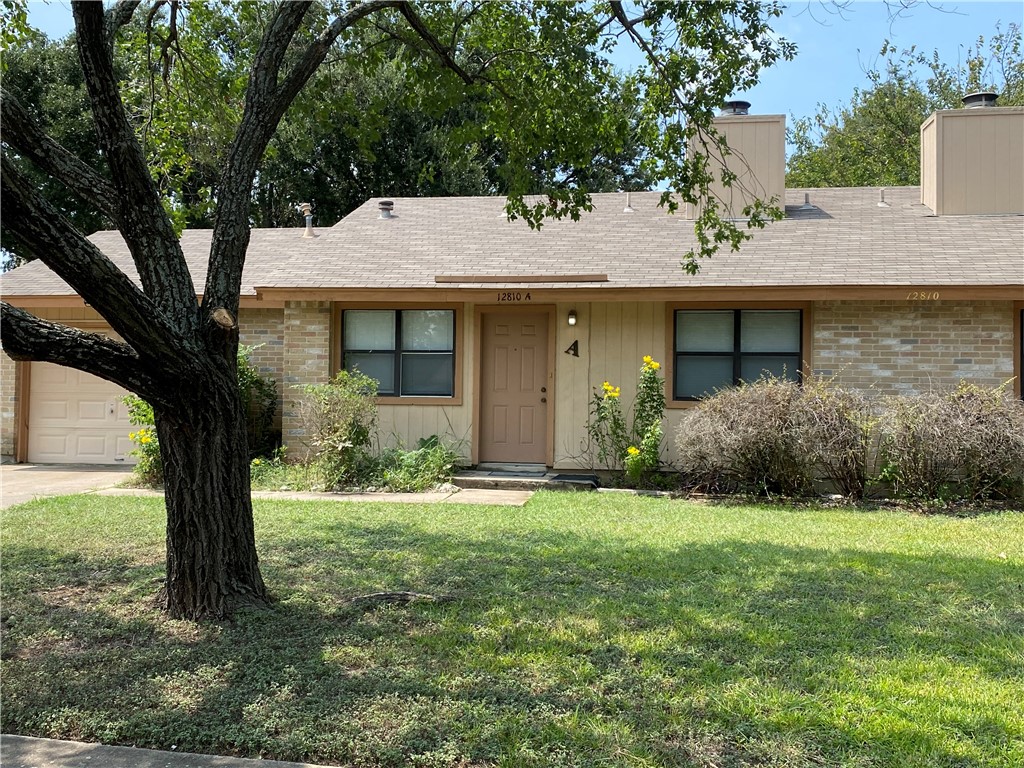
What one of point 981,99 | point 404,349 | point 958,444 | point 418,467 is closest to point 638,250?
point 404,349

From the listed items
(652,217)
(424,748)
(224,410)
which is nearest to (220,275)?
(224,410)

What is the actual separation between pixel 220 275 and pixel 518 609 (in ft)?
9.29

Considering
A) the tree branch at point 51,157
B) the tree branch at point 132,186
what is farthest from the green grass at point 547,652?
the tree branch at point 51,157

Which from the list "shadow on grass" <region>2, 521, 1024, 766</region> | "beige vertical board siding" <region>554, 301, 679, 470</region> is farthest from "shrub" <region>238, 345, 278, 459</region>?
"shadow on grass" <region>2, 521, 1024, 766</region>

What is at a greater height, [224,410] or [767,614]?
[224,410]

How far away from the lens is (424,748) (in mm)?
3225

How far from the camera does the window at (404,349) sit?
12.0m

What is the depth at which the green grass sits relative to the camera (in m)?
Answer: 3.29

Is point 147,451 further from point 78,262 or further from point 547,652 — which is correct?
point 547,652

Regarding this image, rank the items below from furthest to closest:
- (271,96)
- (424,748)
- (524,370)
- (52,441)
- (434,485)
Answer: (52,441) < (524,370) < (434,485) < (271,96) < (424,748)

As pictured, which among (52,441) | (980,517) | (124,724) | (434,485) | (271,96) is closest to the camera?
(124,724)

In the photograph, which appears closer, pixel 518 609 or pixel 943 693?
pixel 943 693

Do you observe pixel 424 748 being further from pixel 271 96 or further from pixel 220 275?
pixel 271 96

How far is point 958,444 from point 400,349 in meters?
7.51
